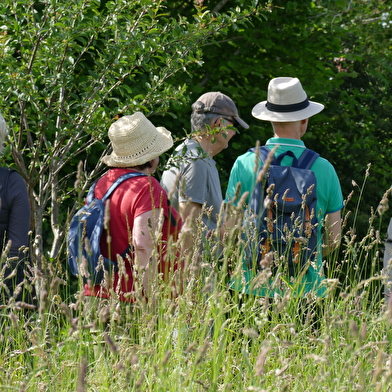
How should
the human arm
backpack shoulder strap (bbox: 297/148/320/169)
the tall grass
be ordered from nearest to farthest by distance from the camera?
the tall grass, the human arm, backpack shoulder strap (bbox: 297/148/320/169)

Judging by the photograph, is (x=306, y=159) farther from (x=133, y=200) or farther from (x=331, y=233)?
(x=133, y=200)

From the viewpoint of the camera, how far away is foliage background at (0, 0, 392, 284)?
3961mm

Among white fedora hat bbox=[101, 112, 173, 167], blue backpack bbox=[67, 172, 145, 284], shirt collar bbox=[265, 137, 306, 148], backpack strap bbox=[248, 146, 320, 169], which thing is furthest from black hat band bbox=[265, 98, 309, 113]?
blue backpack bbox=[67, 172, 145, 284]

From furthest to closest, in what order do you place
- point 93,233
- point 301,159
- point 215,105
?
point 215,105, point 301,159, point 93,233

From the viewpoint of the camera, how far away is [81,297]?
79.9 inches

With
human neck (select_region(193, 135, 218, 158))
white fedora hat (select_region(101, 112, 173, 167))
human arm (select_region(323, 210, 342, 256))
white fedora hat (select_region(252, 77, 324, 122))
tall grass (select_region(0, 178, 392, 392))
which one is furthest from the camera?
human neck (select_region(193, 135, 218, 158))

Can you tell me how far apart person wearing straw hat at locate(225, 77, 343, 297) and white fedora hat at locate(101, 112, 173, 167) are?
46 cm

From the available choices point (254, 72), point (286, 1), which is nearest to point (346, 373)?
point (254, 72)

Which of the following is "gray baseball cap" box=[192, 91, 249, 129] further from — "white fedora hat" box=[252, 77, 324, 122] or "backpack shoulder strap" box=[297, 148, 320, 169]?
"backpack shoulder strap" box=[297, 148, 320, 169]

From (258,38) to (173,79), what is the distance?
144cm

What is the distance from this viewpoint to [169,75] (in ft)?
14.5

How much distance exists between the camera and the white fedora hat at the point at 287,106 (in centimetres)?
364

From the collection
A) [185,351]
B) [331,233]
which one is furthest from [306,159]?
[185,351]

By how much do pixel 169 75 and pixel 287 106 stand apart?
41.4 inches
